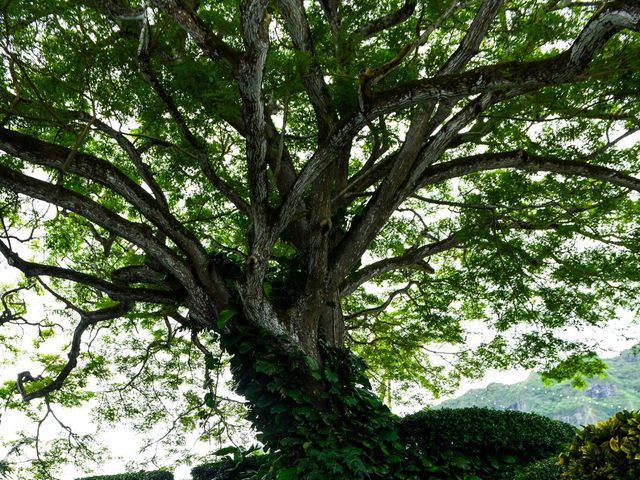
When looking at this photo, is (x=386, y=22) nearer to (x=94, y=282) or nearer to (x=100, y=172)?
(x=100, y=172)

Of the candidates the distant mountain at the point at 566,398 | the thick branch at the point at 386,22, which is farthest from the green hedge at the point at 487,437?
the distant mountain at the point at 566,398

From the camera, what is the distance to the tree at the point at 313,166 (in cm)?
424

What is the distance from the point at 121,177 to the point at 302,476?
379 centimetres

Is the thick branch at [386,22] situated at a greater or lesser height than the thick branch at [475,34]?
greater

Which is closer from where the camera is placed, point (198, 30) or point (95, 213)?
point (198, 30)

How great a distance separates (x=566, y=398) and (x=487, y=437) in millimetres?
41338

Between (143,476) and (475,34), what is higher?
(475,34)

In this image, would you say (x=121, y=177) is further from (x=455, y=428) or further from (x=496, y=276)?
(x=496, y=276)

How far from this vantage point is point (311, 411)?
519cm

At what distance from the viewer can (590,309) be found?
25.6 ft

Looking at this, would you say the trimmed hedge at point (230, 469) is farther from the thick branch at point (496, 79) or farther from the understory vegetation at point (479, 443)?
the thick branch at point (496, 79)

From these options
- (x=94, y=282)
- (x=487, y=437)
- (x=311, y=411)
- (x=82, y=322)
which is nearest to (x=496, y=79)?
(x=311, y=411)

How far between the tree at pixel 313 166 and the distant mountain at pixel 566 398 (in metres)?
33.9

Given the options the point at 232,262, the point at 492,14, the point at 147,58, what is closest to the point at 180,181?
the point at 232,262
